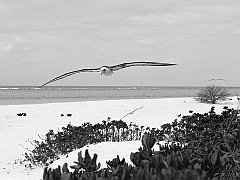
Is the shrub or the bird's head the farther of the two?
the bird's head

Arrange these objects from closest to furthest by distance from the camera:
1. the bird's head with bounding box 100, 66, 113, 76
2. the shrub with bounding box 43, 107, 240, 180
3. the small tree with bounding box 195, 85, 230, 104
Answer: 1. the shrub with bounding box 43, 107, 240, 180
2. the bird's head with bounding box 100, 66, 113, 76
3. the small tree with bounding box 195, 85, 230, 104

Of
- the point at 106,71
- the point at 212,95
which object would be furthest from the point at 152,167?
the point at 212,95

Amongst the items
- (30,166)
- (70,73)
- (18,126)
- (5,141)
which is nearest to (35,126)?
(18,126)

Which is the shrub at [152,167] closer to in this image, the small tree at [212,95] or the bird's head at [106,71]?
the bird's head at [106,71]

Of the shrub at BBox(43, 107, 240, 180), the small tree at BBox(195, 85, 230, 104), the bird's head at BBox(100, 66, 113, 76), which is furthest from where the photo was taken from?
the small tree at BBox(195, 85, 230, 104)

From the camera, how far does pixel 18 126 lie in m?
16.5

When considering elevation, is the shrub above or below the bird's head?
below

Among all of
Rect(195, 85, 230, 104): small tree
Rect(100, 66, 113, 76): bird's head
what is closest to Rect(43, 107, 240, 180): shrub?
Rect(100, 66, 113, 76): bird's head

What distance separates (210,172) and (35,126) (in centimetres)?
1354

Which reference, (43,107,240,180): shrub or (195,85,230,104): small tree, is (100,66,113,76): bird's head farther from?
(195,85,230,104): small tree

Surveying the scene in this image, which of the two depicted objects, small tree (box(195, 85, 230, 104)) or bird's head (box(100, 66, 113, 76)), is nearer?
bird's head (box(100, 66, 113, 76))

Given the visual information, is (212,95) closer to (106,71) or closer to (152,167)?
(106,71)

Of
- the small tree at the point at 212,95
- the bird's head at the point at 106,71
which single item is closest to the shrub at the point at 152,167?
the bird's head at the point at 106,71

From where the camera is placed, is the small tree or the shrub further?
the small tree
